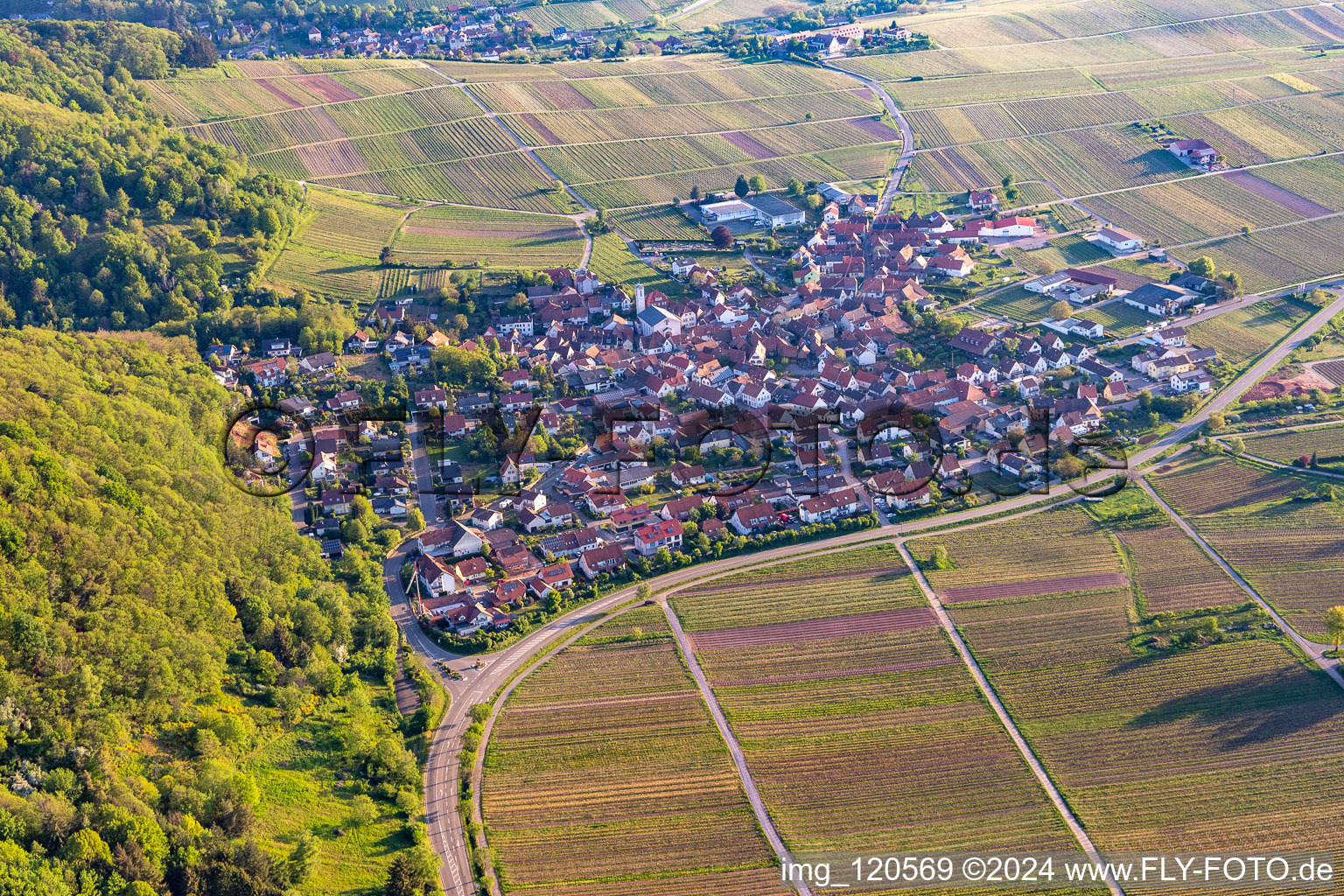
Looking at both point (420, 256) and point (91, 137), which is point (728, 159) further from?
point (91, 137)

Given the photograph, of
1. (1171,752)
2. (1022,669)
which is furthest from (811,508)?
(1171,752)

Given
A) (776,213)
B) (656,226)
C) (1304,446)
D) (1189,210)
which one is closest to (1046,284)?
(1189,210)

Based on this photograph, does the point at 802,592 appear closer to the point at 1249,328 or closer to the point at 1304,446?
the point at 1304,446

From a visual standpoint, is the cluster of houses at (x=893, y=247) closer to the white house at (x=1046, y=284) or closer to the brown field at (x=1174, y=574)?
the white house at (x=1046, y=284)

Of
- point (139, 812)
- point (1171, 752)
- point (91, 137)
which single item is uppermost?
point (91, 137)

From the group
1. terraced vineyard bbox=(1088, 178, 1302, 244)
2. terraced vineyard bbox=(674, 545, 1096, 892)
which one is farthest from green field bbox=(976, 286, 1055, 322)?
terraced vineyard bbox=(674, 545, 1096, 892)

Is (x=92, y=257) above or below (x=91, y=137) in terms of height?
below
